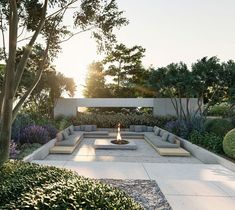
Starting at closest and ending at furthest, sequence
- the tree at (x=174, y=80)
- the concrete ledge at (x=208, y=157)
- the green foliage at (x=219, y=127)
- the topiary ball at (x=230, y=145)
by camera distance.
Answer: the concrete ledge at (x=208, y=157)
the topiary ball at (x=230, y=145)
the green foliage at (x=219, y=127)
the tree at (x=174, y=80)

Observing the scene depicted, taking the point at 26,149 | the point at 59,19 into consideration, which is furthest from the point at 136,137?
the point at 59,19

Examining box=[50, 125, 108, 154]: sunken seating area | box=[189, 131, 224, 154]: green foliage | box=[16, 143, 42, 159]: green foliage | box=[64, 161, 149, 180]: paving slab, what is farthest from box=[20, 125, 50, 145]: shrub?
box=[189, 131, 224, 154]: green foliage

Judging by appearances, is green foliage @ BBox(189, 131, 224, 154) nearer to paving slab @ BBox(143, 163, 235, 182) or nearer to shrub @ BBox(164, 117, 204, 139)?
shrub @ BBox(164, 117, 204, 139)

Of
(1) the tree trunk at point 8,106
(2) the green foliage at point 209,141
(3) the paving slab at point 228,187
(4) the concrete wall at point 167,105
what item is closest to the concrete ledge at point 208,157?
(2) the green foliage at point 209,141

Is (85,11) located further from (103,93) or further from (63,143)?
(103,93)

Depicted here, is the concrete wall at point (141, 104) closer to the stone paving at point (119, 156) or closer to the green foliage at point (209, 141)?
the green foliage at point (209, 141)

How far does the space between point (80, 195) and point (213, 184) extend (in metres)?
4.85

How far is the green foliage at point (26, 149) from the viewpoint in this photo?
956 cm

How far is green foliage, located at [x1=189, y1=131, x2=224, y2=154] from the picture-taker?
11.7 m

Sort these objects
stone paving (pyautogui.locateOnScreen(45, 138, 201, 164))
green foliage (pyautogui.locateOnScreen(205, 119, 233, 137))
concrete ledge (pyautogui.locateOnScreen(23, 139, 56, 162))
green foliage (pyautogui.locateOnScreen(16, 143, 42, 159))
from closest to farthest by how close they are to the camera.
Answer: concrete ledge (pyautogui.locateOnScreen(23, 139, 56, 162))
green foliage (pyautogui.locateOnScreen(16, 143, 42, 159))
stone paving (pyautogui.locateOnScreen(45, 138, 201, 164))
green foliage (pyautogui.locateOnScreen(205, 119, 233, 137))

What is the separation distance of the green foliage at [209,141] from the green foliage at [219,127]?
827 millimetres

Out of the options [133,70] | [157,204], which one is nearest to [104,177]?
[157,204]

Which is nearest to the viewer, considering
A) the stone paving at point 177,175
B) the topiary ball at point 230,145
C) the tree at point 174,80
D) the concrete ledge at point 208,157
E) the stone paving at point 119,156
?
the stone paving at point 177,175

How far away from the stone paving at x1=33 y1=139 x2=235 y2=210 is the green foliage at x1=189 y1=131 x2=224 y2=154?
0.96m
